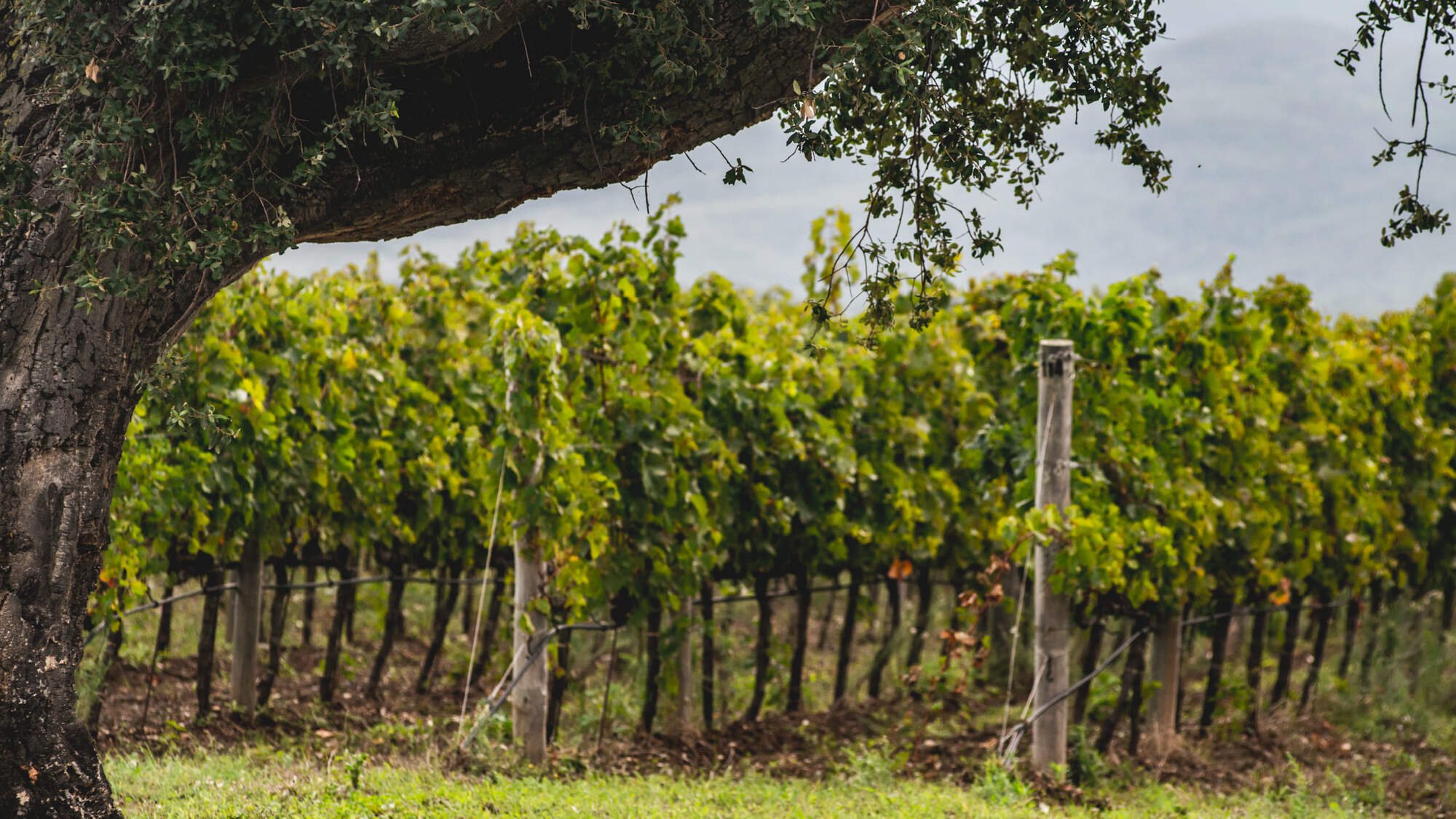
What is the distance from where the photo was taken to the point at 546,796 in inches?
182

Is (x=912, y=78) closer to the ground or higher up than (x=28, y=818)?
higher up

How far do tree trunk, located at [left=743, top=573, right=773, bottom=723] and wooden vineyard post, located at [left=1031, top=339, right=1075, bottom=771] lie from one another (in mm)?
1850

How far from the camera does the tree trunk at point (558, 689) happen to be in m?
6.22

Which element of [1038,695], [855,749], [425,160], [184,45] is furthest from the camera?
[855,749]

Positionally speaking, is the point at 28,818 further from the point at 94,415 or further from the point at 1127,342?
the point at 1127,342

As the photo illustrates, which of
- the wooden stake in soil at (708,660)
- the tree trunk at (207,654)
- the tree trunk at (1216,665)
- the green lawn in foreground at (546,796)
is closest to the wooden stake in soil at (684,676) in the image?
the wooden stake in soil at (708,660)

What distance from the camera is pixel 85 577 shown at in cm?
312

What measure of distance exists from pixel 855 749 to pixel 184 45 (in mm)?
5532

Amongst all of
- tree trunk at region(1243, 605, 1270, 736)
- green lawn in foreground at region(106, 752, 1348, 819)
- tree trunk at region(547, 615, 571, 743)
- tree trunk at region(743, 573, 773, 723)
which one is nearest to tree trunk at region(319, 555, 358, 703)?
green lawn in foreground at region(106, 752, 1348, 819)

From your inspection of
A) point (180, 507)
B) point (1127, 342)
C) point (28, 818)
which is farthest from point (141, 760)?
point (1127, 342)

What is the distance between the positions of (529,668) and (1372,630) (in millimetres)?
8236

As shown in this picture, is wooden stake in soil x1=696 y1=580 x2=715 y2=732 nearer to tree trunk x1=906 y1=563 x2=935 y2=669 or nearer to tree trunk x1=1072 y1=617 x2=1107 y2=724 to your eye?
tree trunk x1=906 y1=563 x2=935 y2=669

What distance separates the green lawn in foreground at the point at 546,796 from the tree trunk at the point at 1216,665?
1.75 metres

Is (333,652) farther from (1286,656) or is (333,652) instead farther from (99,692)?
(1286,656)
